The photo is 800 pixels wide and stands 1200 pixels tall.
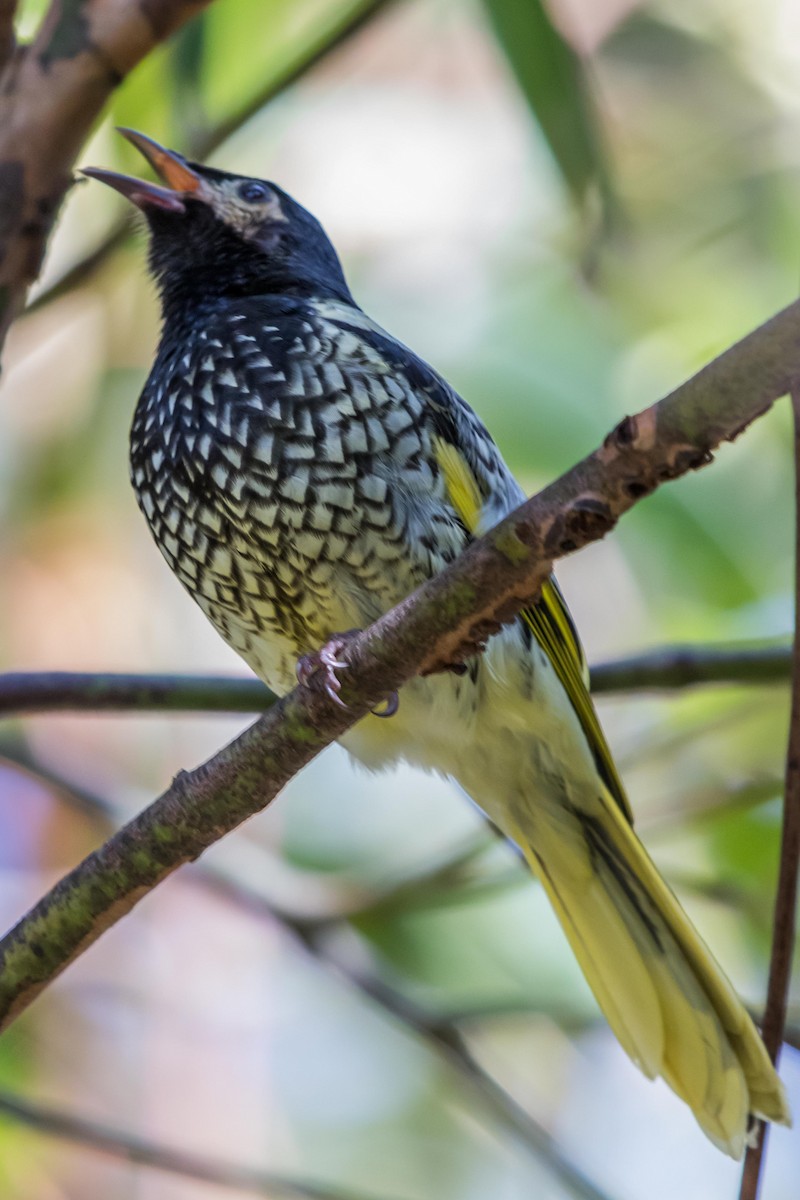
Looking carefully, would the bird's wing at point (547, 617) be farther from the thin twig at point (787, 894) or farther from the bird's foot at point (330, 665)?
the thin twig at point (787, 894)

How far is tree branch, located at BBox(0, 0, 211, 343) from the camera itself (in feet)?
8.21

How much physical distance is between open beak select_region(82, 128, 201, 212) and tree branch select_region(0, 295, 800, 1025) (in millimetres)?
1461

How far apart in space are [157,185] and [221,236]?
20 cm

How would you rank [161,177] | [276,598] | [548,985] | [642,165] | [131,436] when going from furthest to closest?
[642,165]
[548,985]
[161,177]
[131,436]
[276,598]

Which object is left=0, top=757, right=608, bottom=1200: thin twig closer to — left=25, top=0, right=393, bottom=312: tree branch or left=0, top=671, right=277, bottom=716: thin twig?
left=0, top=671, right=277, bottom=716: thin twig

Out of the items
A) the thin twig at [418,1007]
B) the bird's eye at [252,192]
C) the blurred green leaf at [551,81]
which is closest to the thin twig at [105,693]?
the thin twig at [418,1007]

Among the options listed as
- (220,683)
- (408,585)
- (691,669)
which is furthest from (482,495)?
(220,683)

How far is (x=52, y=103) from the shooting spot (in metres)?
2.51

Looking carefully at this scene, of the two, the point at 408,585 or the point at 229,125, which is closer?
the point at 408,585

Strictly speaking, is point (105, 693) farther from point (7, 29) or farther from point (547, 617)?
point (7, 29)

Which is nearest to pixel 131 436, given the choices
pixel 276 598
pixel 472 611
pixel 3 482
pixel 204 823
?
pixel 276 598

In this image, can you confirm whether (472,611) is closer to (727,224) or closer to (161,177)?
(161,177)

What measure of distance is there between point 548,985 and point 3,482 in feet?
7.16

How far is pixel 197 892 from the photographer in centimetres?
524
